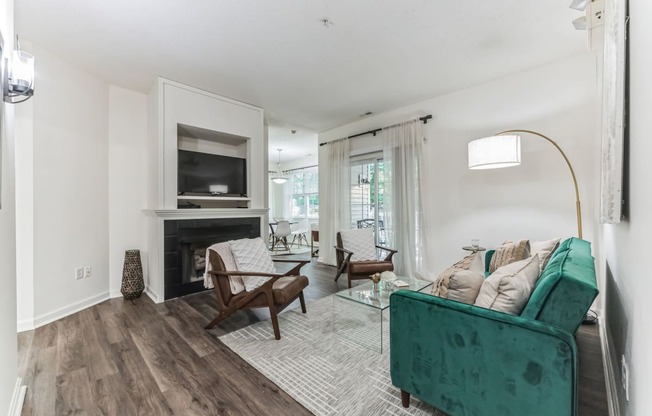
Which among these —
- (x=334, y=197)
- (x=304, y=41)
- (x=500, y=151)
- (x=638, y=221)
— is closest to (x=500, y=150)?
(x=500, y=151)

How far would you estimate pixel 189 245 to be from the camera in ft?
12.0

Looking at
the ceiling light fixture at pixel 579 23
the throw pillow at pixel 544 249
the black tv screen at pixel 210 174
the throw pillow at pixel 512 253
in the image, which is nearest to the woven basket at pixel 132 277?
the black tv screen at pixel 210 174

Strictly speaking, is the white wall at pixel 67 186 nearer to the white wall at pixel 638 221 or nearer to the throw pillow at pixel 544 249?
the white wall at pixel 638 221

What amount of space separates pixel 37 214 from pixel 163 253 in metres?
1.17

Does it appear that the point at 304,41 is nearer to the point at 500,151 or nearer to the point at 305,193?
the point at 500,151

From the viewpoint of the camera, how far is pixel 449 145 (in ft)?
12.4

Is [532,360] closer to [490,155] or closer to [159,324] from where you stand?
[490,155]

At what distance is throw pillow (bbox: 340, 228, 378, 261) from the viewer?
13.1ft

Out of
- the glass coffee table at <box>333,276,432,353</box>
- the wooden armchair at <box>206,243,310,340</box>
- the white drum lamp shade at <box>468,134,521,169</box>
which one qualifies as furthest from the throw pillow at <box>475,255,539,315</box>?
the wooden armchair at <box>206,243,310,340</box>

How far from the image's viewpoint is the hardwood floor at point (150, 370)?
5.24 feet

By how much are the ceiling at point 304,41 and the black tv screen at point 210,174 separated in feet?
3.05

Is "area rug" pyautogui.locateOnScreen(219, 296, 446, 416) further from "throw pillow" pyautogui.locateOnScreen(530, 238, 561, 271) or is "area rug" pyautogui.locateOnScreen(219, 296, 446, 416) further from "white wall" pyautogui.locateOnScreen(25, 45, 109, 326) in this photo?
"white wall" pyautogui.locateOnScreen(25, 45, 109, 326)

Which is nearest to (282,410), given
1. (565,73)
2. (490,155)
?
(490,155)

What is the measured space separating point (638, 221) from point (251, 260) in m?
2.62
